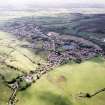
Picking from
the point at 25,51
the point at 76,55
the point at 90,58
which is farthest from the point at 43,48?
the point at 90,58

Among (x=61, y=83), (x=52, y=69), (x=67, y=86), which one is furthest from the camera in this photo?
(x=52, y=69)

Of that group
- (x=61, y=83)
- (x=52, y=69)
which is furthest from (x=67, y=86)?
(x=52, y=69)

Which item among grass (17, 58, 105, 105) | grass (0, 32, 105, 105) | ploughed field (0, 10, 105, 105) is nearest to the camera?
grass (17, 58, 105, 105)

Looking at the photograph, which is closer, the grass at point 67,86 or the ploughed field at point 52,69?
the grass at point 67,86

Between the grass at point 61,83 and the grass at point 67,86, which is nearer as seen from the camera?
the grass at point 67,86

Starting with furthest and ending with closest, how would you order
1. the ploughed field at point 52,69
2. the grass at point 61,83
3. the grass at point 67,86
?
the ploughed field at point 52,69
the grass at point 61,83
the grass at point 67,86

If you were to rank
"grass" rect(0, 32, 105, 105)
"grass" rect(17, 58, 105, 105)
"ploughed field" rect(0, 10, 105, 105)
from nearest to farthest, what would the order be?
"grass" rect(17, 58, 105, 105), "grass" rect(0, 32, 105, 105), "ploughed field" rect(0, 10, 105, 105)

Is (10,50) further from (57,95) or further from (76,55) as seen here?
(57,95)

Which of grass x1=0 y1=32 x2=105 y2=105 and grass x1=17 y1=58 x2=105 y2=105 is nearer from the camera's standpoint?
grass x1=17 y1=58 x2=105 y2=105

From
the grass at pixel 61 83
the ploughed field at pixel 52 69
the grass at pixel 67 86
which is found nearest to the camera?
the grass at pixel 67 86

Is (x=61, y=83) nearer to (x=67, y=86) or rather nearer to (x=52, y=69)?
(x=67, y=86)
